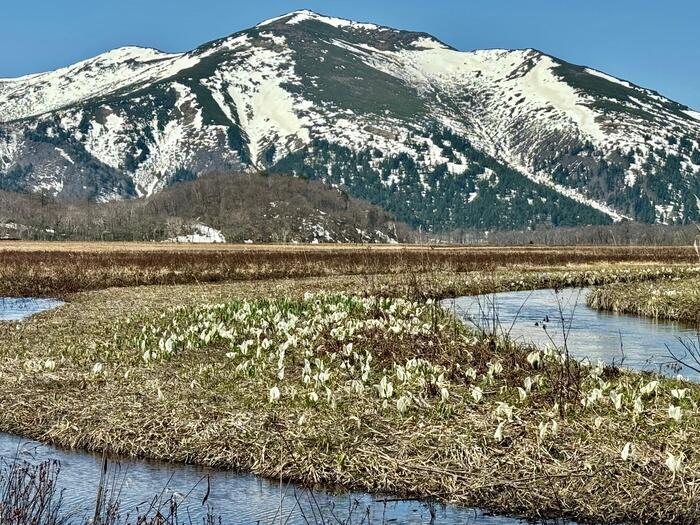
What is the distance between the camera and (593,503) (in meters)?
11.1

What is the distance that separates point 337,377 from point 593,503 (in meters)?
6.78

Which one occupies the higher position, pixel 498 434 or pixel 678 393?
pixel 678 393

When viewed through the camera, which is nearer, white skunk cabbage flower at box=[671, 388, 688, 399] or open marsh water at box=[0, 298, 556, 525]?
open marsh water at box=[0, 298, 556, 525]

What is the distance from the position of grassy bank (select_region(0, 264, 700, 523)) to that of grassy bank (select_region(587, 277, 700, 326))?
53.9 ft

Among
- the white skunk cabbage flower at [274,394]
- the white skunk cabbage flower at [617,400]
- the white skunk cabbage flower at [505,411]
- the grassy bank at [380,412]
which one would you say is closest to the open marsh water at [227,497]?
the grassy bank at [380,412]

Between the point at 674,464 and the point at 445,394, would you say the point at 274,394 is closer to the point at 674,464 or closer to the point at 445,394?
the point at 445,394

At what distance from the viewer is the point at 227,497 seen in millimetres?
11984

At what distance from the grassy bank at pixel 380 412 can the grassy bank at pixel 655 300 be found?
1643cm

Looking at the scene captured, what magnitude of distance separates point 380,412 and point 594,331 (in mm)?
17403

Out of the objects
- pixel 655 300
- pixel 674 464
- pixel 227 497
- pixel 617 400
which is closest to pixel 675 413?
pixel 617 400

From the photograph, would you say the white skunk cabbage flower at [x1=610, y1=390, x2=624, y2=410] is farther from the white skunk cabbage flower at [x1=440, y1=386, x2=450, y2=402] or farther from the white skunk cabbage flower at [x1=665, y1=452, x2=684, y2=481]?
the white skunk cabbage flower at [x1=440, y1=386, x2=450, y2=402]

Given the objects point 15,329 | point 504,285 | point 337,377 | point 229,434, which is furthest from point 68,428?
point 504,285

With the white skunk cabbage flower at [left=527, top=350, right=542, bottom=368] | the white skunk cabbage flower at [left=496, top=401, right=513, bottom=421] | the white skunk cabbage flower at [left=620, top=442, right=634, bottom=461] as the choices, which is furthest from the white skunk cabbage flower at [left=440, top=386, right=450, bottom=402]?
the white skunk cabbage flower at [left=620, top=442, right=634, bottom=461]

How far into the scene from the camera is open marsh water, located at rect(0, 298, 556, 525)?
36.4 ft
